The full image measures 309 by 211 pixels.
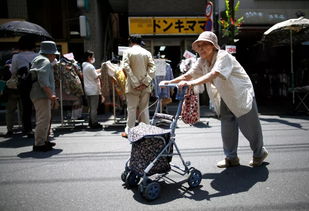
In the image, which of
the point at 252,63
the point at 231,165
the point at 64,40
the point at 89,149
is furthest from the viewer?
Result: the point at 252,63

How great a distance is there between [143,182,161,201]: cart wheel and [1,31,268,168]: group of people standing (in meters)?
0.86

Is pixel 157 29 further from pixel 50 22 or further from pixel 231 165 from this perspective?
pixel 231 165

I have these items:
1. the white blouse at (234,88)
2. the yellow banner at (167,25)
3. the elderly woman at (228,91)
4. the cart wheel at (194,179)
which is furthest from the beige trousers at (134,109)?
the yellow banner at (167,25)

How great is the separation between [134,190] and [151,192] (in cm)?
41

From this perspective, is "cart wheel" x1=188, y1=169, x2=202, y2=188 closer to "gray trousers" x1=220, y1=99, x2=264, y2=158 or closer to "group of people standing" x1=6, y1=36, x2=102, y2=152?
"gray trousers" x1=220, y1=99, x2=264, y2=158

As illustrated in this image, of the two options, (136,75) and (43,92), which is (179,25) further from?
(43,92)

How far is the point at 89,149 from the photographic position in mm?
5043

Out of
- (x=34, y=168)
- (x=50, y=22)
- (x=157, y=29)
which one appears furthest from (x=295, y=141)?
(x=50, y=22)

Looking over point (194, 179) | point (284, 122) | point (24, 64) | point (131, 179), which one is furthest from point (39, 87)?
point (284, 122)

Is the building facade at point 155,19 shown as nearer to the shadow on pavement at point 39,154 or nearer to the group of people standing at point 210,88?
the group of people standing at point 210,88

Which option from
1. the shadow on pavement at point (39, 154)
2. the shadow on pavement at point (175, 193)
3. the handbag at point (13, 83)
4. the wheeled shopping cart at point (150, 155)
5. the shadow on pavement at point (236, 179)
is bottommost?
the shadow on pavement at point (236, 179)

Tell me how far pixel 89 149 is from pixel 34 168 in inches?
46.5

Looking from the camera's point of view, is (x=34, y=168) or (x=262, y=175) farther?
(x=34, y=168)

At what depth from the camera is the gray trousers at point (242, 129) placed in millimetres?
3643
